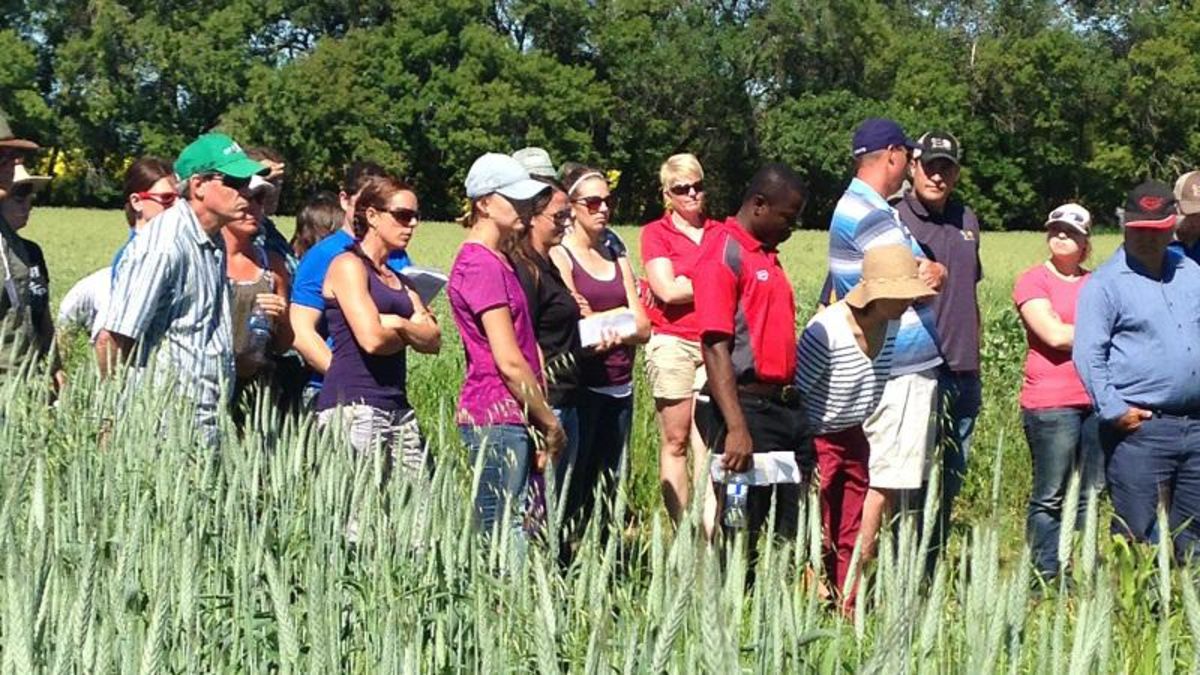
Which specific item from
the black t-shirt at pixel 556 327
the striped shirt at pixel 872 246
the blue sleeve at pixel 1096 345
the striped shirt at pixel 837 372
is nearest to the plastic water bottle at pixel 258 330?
the black t-shirt at pixel 556 327

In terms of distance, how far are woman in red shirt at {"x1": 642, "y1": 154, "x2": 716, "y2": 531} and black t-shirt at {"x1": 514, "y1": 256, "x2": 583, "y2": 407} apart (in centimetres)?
101

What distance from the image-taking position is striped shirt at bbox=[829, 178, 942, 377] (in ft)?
18.1

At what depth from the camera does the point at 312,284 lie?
563 cm

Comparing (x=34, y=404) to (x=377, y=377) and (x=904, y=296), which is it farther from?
(x=904, y=296)

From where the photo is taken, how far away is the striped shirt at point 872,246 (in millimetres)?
5508

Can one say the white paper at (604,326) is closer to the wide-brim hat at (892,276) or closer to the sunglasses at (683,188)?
the wide-brim hat at (892,276)

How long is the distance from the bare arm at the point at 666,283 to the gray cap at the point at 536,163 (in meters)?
0.70

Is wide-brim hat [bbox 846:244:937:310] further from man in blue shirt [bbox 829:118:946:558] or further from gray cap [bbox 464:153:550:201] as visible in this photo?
gray cap [bbox 464:153:550:201]

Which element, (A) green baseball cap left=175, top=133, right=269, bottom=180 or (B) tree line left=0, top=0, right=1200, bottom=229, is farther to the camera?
(B) tree line left=0, top=0, right=1200, bottom=229

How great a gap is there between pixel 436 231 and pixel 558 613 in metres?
37.9

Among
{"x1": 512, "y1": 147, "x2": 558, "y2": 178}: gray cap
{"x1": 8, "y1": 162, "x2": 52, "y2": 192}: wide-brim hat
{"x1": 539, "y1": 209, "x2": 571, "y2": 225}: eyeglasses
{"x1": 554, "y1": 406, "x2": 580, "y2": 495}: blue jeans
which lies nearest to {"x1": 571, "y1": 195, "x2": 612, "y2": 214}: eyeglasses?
{"x1": 512, "y1": 147, "x2": 558, "y2": 178}: gray cap

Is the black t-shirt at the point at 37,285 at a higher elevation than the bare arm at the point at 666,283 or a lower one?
lower

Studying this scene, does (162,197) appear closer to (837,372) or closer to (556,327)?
(556,327)

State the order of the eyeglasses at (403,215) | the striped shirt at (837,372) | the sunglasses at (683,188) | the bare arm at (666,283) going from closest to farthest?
the eyeglasses at (403,215), the striped shirt at (837,372), the bare arm at (666,283), the sunglasses at (683,188)
